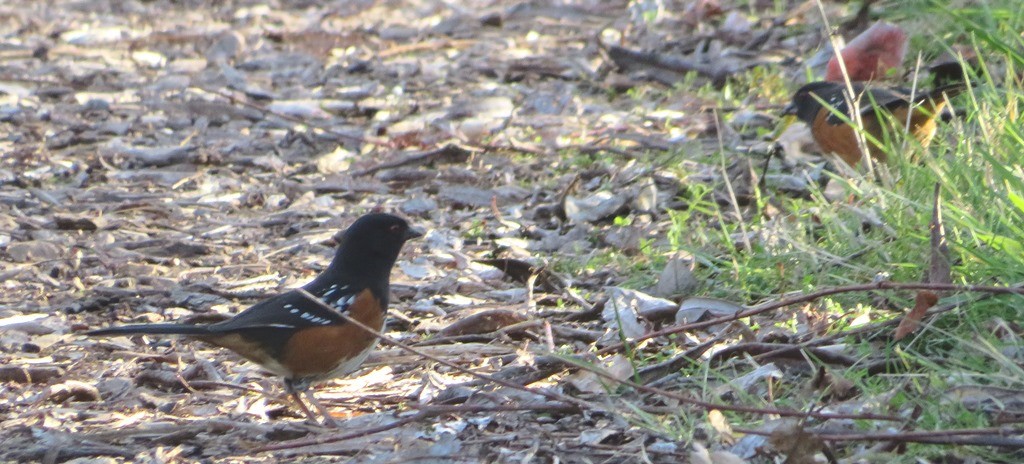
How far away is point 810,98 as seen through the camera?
599 centimetres

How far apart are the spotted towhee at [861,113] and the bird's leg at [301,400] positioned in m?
2.53

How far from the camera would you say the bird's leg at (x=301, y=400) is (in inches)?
135

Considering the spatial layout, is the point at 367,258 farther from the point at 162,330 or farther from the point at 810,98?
the point at 810,98

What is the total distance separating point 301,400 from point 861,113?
118 inches

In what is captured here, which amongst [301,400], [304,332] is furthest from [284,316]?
[301,400]

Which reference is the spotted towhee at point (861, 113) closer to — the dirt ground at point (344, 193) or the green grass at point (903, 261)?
the green grass at point (903, 261)

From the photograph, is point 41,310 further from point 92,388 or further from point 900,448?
point 900,448

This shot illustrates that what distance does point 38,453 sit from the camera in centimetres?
314

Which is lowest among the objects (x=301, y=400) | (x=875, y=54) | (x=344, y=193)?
(x=344, y=193)

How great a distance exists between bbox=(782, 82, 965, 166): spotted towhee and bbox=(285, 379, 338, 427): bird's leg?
2.53m

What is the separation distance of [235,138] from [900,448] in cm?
480

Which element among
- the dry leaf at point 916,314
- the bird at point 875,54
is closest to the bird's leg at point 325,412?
the dry leaf at point 916,314

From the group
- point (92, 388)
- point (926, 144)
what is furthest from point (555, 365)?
point (926, 144)

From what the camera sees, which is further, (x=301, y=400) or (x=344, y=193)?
(x=344, y=193)
